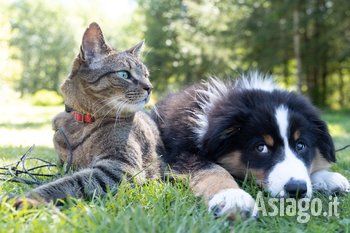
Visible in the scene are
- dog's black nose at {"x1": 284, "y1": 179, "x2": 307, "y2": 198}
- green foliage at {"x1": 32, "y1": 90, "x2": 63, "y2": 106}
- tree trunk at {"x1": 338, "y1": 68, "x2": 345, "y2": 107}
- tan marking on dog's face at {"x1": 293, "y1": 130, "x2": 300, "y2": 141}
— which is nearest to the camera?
dog's black nose at {"x1": 284, "y1": 179, "x2": 307, "y2": 198}

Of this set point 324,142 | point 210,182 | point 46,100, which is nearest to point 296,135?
point 324,142

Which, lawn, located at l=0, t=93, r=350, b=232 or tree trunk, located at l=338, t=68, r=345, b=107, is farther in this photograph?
tree trunk, located at l=338, t=68, r=345, b=107

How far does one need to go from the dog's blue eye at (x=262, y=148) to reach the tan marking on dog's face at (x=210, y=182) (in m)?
0.33

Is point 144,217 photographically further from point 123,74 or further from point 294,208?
point 123,74

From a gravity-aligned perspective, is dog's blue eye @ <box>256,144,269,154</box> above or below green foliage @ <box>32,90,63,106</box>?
above

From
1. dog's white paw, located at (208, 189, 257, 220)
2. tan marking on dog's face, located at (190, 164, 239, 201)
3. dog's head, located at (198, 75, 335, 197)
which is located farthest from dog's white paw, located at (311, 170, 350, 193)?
dog's white paw, located at (208, 189, 257, 220)

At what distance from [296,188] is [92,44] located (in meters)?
2.12

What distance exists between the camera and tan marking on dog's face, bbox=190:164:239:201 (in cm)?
278

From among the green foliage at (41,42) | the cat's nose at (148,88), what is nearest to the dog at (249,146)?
the cat's nose at (148,88)

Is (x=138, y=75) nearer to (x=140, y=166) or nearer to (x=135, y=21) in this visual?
(x=140, y=166)

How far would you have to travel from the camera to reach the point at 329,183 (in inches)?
133

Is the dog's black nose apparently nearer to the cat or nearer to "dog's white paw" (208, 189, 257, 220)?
"dog's white paw" (208, 189, 257, 220)

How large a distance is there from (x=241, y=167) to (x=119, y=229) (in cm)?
156

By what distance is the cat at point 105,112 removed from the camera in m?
3.26
